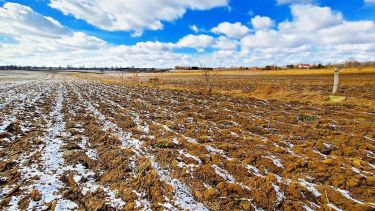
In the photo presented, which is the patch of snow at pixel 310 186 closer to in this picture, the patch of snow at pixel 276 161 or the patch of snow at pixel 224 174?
the patch of snow at pixel 276 161

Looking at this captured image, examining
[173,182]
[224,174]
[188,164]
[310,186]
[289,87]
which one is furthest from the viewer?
[289,87]

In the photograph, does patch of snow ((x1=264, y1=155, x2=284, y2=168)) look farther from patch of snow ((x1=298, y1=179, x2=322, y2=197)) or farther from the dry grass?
the dry grass

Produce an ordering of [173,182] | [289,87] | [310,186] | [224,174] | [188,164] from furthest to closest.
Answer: [289,87]
[188,164]
[224,174]
[173,182]
[310,186]

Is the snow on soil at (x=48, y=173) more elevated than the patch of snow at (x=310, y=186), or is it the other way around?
the snow on soil at (x=48, y=173)

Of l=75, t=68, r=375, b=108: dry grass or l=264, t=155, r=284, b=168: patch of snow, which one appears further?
l=75, t=68, r=375, b=108: dry grass

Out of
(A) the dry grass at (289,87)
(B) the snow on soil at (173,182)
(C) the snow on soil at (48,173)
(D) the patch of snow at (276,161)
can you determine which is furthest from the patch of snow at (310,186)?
(A) the dry grass at (289,87)

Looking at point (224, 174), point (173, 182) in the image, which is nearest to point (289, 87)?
point (224, 174)

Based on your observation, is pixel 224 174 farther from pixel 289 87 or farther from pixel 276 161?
pixel 289 87

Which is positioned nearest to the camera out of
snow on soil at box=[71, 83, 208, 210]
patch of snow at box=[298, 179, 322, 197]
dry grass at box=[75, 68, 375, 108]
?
snow on soil at box=[71, 83, 208, 210]

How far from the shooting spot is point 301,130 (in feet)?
27.0

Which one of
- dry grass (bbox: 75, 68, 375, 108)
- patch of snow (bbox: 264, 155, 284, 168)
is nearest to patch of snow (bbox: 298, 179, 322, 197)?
patch of snow (bbox: 264, 155, 284, 168)

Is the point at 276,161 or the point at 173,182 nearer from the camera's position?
the point at 173,182

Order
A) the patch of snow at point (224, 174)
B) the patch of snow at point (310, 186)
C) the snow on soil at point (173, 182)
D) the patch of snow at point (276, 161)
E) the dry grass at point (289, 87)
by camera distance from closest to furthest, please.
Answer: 1. the snow on soil at point (173, 182)
2. the patch of snow at point (310, 186)
3. the patch of snow at point (224, 174)
4. the patch of snow at point (276, 161)
5. the dry grass at point (289, 87)

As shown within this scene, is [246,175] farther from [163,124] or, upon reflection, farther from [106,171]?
[163,124]
